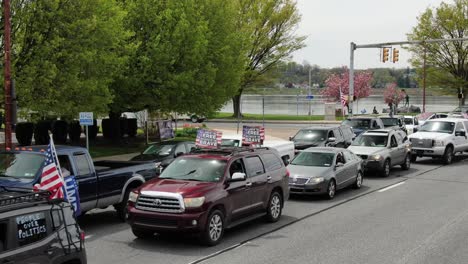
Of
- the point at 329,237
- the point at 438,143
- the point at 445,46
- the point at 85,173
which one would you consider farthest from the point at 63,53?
the point at 445,46

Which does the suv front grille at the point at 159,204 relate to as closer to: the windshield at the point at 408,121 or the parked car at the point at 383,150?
the parked car at the point at 383,150

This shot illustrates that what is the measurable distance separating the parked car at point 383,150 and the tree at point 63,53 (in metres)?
10.6

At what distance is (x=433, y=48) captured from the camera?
195 feet

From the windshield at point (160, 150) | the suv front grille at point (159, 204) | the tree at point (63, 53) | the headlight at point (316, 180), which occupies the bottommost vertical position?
the headlight at point (316, 180)

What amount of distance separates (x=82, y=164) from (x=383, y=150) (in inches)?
517

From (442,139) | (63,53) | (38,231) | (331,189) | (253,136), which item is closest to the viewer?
(38,231)

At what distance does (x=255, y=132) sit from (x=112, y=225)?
8.75 m

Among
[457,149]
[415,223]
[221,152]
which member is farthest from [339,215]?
[457,149]

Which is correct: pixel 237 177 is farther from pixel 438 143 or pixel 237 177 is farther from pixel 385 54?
pixel 385 54

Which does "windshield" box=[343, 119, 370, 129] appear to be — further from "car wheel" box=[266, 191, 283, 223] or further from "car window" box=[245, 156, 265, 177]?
"car window" box=[245, 156, 265, 177]

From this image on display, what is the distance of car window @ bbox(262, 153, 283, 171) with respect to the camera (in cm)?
1248

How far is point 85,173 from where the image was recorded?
459 inches

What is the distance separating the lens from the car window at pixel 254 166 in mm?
11781

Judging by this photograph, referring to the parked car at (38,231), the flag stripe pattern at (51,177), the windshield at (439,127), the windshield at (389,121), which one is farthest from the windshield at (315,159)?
the windshield at (389,121)
